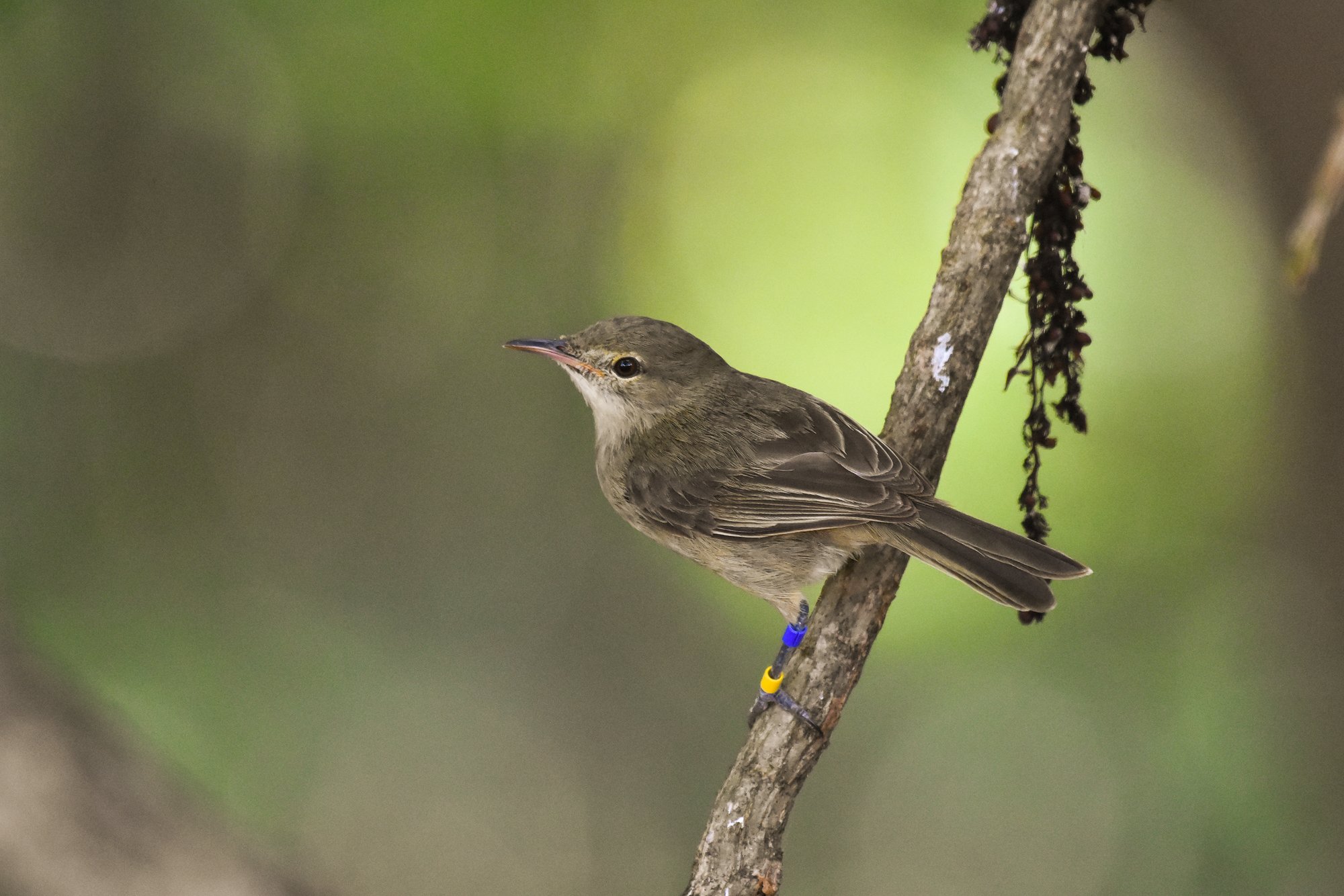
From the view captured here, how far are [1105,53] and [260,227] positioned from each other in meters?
4.71

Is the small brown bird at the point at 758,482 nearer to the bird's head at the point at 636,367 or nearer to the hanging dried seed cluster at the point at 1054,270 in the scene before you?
the bird's head at the point at 636,367

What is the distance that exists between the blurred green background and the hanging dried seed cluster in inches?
83.4

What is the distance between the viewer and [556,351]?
329 centimetres

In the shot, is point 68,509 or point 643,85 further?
point 643,85

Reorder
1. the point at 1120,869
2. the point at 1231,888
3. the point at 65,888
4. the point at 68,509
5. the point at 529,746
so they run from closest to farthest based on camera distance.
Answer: the point at 65,888 < the point at 1231,888 < the point at 1120,869 < the point at 68,509 < the point at 529,746

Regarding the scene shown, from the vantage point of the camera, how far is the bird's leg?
2.45 metres

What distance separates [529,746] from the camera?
5.97m

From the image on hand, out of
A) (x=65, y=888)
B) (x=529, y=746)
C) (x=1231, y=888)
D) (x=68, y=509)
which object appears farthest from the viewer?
(x=529, y=746)

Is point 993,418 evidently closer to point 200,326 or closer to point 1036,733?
point 1036,733

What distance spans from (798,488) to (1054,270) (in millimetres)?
915

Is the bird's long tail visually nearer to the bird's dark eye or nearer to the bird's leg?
the bird's leg

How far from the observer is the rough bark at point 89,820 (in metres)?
2.78

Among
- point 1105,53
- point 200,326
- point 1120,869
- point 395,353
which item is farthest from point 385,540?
point 1105,53

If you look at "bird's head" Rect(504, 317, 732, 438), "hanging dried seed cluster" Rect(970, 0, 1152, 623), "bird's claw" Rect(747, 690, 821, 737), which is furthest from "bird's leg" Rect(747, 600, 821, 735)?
"bird's head" Rect(504, 317, 732, 438)
